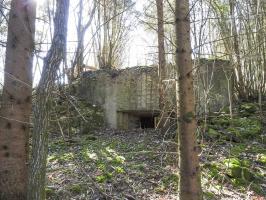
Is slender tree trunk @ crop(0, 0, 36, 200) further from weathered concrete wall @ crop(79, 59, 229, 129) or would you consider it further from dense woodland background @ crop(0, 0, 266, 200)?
weathered concrete wall @ crop(79, 59, 229, 129)

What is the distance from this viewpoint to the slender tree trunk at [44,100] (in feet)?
9.80

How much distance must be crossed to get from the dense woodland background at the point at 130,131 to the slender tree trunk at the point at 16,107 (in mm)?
11

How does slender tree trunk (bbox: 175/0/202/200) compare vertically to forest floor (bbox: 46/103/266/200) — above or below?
above

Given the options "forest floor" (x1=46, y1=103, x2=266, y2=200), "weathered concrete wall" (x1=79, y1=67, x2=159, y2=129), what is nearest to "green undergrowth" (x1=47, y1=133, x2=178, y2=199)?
"forest floor" (x1=46, y1=103, x2=266, y2=200)

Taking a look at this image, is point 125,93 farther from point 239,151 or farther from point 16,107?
point 16,107

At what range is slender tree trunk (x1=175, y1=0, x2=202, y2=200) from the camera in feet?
10.4

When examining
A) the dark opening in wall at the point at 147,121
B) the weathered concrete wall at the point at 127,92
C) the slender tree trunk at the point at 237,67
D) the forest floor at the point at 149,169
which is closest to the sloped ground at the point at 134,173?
the forest floor at the point at 149,169

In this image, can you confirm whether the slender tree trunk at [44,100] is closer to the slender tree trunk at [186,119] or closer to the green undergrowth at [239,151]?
the slender tree trunk at [186,119]

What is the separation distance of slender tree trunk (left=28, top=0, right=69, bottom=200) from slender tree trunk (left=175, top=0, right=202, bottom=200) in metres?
1.04

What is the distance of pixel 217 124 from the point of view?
26.1ft

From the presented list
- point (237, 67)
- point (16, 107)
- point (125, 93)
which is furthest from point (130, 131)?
point (16, 107)

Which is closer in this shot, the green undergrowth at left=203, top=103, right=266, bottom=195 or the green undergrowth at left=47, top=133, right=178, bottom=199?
the green undergrowth at left=47, top=133, right=178, bottom=199

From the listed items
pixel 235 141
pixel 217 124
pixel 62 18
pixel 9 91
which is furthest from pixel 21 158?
pixel 217 124

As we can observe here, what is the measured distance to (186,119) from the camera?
3188mm
